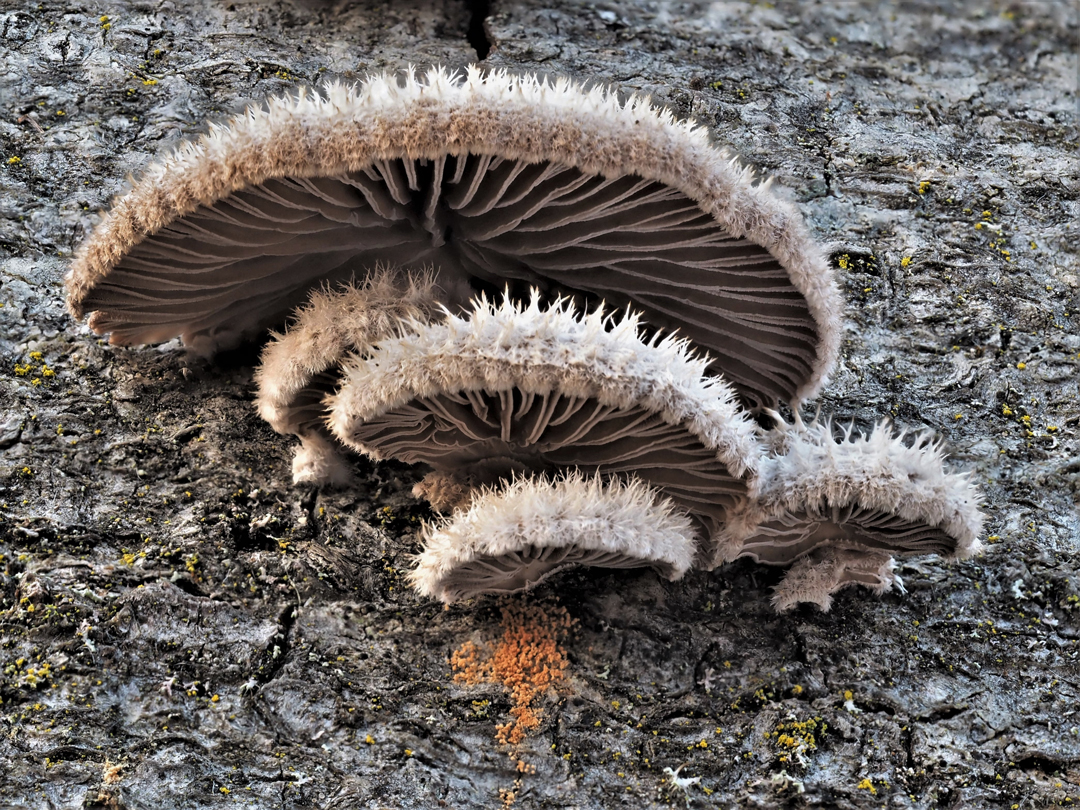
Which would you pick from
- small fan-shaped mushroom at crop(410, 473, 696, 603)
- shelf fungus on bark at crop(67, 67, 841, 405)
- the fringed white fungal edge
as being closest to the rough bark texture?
small fan-shaped mushroom at crop(410, 473, 696, 603)

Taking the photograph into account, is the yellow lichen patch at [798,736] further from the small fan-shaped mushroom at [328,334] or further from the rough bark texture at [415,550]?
the small fan-shaped mushroom at [328,334]

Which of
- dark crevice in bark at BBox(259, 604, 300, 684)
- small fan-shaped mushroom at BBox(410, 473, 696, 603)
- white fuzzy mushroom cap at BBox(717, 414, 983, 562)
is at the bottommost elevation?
dark crevice in bark at BBox(259, 604, 300, 684)

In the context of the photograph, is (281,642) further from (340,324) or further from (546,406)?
(546,406)

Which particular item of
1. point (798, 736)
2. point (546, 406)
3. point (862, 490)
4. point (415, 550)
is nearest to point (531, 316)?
point (546, 406)

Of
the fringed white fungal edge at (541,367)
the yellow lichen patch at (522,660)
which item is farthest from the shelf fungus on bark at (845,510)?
the yellow lichen patch at (522,660)

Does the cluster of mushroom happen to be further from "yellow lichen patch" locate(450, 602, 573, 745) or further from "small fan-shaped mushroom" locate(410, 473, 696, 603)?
"yellow lichen patch" locate(450, 602, 573, 745)
